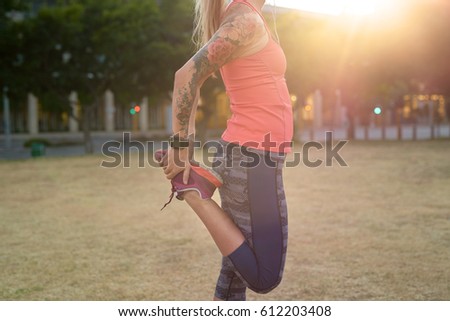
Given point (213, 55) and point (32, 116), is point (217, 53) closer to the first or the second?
point (213, 55)

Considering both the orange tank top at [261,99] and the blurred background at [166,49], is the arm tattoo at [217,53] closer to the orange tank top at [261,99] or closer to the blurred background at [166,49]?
the orange tank top at [261,99]

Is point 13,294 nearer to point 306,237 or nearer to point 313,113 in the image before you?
point 306,237

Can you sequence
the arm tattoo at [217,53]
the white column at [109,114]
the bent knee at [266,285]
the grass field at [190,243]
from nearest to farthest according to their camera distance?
the arm tattoo at [217,53]
the bent knee at [266,285]
the grass field at [190,243]
the white column at [109,114]

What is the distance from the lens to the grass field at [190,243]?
438 centimetres

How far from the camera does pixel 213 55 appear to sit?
2195 millimetres

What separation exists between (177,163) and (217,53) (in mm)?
450

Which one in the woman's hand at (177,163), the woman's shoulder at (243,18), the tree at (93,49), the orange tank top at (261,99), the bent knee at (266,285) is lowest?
the bent knee at (266,285)

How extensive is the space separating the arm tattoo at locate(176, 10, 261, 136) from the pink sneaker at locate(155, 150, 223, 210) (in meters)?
0.15

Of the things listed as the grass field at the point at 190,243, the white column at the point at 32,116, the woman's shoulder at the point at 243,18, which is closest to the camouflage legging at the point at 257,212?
the woman's shoulder at the point at 243,18

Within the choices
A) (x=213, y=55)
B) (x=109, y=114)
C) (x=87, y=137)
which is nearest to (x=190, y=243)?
(x=213, y=55)

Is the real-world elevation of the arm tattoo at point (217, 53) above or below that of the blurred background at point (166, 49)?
below

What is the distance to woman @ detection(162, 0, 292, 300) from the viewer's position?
7.27ft

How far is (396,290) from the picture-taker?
4250 mm

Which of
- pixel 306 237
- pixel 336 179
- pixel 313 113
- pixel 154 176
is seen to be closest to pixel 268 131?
pixel 306 237
